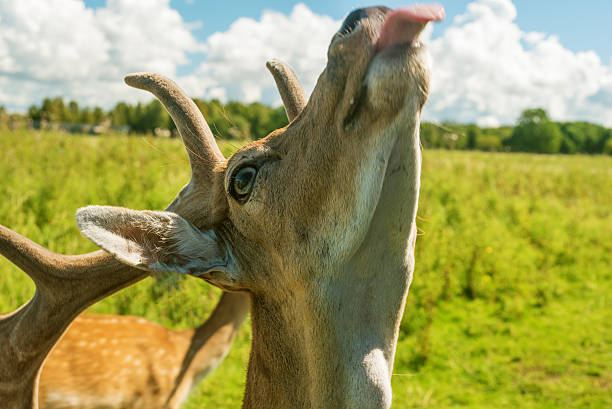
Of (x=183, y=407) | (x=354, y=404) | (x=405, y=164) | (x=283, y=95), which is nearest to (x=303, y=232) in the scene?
(x=405, y=164)

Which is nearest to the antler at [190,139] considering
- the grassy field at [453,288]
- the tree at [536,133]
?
the grassy field at [453,288]

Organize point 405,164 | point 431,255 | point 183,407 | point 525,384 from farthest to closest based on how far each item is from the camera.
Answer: point 431,255 < point 525,384 < point 183,407 < point 405,164

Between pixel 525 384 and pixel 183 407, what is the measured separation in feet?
11.6

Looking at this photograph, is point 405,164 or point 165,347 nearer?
point 405,164

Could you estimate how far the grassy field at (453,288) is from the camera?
16.8ft

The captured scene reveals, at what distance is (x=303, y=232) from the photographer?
1551mm

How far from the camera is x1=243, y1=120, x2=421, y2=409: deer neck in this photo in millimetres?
1465

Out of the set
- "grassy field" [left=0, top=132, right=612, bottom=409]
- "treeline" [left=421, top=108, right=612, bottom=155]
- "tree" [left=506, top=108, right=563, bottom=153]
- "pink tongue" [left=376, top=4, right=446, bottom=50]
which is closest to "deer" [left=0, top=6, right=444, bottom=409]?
"pink tongue" [left=376, top=4, right=446, bottom=50]

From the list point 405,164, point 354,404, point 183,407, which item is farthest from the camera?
point 183,407

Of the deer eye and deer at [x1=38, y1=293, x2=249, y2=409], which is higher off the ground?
the deer eye

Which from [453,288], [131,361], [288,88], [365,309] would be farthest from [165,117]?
[365,309]

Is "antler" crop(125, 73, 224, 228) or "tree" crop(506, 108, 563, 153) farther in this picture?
"tree" crop(506, 108, 563, 153)

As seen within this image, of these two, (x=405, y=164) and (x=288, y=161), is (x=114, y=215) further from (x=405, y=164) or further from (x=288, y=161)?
(x=405, y=164)

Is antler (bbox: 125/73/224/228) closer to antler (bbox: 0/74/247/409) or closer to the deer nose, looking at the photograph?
antler (bbox: 0/74/247/409)
